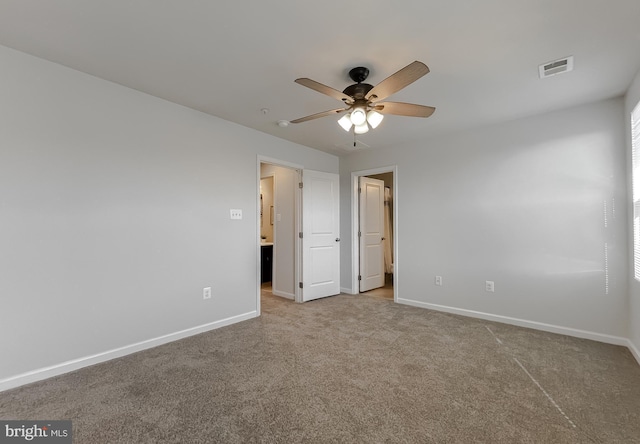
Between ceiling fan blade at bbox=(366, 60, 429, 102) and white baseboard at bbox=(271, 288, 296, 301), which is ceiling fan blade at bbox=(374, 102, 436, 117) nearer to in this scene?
ceiling fan blade at bbox=(366, 60, 429, 102)

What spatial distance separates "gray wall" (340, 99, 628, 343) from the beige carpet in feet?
1.60

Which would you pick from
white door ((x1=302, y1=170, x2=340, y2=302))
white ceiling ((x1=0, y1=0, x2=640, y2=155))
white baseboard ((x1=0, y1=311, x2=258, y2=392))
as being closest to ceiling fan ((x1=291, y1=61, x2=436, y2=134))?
white ceiling ((x1=0, y1=0, x2=640, y2=155))

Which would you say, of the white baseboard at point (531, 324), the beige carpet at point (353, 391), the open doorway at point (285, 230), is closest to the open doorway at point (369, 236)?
the white baseboard at point (531, 324)

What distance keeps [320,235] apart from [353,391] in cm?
283

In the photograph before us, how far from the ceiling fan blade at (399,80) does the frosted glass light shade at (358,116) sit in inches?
4.4

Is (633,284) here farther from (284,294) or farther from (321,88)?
(284,294)

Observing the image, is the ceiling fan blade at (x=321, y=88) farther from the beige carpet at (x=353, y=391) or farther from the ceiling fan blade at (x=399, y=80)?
the beige carpet at (x=353, y=391)

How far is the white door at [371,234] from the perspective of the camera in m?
5.07

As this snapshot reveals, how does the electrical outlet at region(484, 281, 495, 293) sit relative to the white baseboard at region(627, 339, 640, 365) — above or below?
above

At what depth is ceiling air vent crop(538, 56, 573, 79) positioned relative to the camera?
7.27 ft

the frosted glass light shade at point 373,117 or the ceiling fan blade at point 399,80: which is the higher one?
the ceiling fan blade at point 399,80

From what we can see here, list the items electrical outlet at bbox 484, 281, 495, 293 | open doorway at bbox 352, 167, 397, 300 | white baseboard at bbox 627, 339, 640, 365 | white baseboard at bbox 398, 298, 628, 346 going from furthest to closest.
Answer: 1. open doorway at bbox 352, 167, 397, 300
2. electrical outlet at bbox 484, 281, 495, 293
3. white baseboard at bbox 398, 298, 628, 346
4. white baseboard at bbox 627, 339, 640, 365

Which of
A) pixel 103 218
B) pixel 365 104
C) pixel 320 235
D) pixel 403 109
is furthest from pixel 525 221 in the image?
pixel 103 218

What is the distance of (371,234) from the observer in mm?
5262
